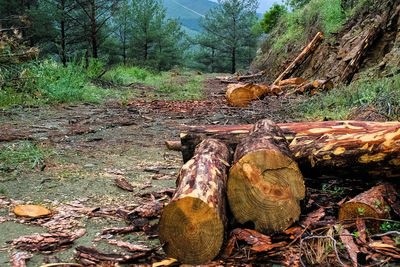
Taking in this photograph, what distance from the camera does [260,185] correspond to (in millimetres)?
1918

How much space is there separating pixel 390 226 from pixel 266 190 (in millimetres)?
697

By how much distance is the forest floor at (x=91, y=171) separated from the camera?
2096mm

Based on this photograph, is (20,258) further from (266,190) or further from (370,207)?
(370,207)

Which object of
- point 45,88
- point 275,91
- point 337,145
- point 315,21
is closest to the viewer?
point 337,145

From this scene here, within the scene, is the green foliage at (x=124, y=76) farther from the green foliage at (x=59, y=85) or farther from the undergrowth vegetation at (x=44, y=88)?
the green foliage at (x=59, y=85)

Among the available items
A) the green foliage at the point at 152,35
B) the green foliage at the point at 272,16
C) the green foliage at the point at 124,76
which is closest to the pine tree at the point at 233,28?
the green foliage at the point at 152,35

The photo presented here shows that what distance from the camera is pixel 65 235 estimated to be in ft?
6.66

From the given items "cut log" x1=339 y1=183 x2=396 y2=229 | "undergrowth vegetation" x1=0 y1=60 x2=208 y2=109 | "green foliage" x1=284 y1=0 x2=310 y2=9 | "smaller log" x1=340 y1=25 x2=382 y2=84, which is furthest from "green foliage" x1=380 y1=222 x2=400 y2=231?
"green foliage" x1=284 y1=0 x2=310 y2=9

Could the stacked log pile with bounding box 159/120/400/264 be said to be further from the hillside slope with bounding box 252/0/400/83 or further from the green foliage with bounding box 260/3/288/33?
the green foliage with bounding box 260/3/288/33

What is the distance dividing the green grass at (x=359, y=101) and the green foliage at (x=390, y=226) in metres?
2.23

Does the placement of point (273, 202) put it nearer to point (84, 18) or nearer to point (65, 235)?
point (65, 235)

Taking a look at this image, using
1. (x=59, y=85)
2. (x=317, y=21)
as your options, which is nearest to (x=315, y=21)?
(x=317, y=21)

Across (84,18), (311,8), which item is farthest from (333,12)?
(84,18)

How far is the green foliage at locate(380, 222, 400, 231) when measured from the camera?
70.4 inches
